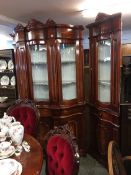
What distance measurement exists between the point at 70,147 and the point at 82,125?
1781mm

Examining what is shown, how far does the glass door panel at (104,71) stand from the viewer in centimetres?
253

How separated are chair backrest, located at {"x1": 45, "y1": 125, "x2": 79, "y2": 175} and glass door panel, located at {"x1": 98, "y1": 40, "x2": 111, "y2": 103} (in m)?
1.31

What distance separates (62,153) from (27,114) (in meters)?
1.19

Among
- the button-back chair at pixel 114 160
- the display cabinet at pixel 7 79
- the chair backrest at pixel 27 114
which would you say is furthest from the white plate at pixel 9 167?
the display cabinet at pixel 7 79

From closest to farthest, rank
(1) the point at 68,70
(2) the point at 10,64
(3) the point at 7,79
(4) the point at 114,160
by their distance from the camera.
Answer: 1. (4) the point at 114,160
2. (1) the point at 68,70
3. (2) the point at 10,64
4. (3) the point at 7,79

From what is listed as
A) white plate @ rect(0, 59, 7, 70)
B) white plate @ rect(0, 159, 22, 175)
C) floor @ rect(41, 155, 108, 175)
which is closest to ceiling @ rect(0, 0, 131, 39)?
white plate @ rect(0, 59, 7, 70)

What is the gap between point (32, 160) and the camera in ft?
5.03

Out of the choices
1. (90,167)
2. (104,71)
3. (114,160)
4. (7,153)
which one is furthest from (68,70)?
(114,160)

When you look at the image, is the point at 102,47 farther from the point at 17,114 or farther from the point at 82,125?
the point at 17,114

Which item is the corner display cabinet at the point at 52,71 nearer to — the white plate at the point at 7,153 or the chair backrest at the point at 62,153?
the white plate at the point at 7,153

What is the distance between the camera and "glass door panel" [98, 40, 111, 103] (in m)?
2.53

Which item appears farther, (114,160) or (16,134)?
(16,134)

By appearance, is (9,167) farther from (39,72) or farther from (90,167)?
(39,72)

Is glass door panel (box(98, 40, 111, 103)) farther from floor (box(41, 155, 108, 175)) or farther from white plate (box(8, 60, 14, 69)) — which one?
white plate (box(8, 60, 14, 69))
